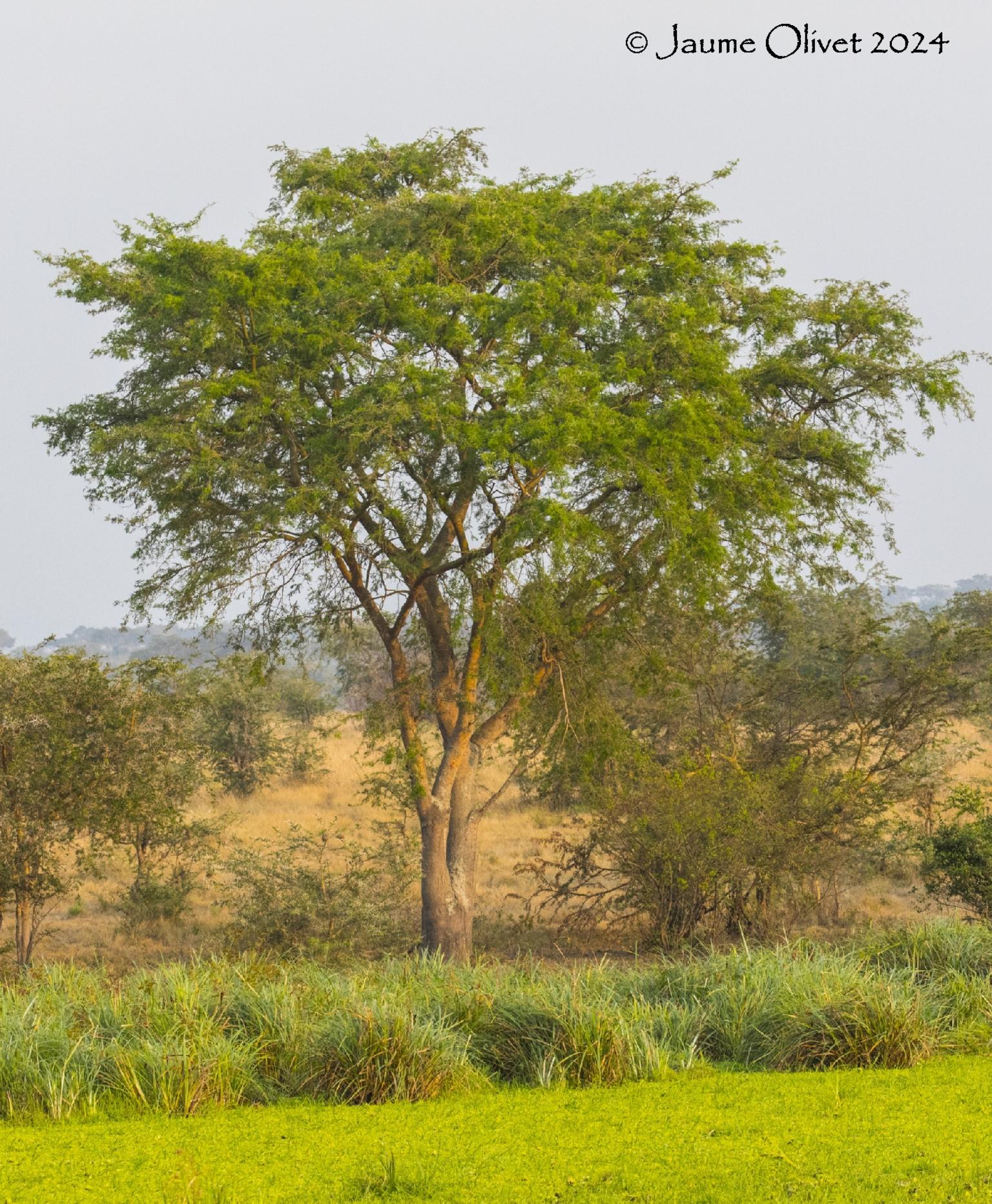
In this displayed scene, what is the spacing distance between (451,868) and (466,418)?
583cm

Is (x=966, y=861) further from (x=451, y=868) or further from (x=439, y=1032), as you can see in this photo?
(x=439, y=1032)

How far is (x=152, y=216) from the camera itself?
14.7 m

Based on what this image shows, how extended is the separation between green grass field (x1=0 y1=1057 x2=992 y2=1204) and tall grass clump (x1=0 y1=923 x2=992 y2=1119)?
31cm

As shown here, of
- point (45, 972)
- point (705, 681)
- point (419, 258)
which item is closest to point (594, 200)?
point (419, 258)

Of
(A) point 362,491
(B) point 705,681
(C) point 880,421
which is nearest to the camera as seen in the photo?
(A) point 362,491

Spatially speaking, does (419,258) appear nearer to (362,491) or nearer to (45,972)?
(362,491)

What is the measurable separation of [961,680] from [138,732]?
464 inches

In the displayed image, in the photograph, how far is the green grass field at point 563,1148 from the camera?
5.41 metres

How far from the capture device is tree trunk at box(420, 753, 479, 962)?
50.1 feet

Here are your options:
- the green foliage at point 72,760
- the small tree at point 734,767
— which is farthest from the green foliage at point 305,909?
the small tree at point 734,767

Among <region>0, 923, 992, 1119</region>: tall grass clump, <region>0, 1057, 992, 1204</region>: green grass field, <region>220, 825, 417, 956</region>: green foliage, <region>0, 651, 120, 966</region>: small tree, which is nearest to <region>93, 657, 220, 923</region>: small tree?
<region>0, 651, 120, 966</region>: small tree

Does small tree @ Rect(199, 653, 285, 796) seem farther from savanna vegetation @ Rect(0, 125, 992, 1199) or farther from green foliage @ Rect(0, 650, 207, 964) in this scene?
green foliage @ Rect(0, 650, 207, 964)

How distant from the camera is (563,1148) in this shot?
5.98 meters

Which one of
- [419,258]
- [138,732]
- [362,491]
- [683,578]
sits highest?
[419,258]
